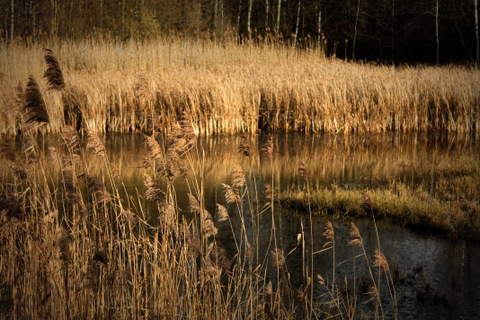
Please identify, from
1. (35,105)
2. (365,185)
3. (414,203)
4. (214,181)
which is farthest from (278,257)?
(214,181)

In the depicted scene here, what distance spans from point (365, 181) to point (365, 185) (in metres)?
0.31

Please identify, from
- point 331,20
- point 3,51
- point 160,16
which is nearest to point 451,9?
point 331,20

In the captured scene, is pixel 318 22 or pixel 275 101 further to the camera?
pixel 318 22

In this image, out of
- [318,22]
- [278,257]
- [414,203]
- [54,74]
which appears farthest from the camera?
[318,22]

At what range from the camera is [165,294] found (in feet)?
11.4

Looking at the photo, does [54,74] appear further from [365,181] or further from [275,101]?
[275,101]

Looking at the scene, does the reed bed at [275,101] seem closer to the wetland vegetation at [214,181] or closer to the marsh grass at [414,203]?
the wetland vegetation at [214,181]

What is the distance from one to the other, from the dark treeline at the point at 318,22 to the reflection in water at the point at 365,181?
555 inches

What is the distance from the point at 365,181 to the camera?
8211mm

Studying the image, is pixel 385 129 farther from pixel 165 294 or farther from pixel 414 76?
pixel 165 294

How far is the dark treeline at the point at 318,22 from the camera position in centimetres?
2548

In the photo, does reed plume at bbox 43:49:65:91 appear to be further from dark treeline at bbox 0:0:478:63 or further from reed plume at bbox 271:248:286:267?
dark treeline at bbox 0:0:478:63

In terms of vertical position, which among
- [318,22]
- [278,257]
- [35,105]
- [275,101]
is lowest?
[278,257]

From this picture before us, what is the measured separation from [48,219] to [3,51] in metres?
12.8
